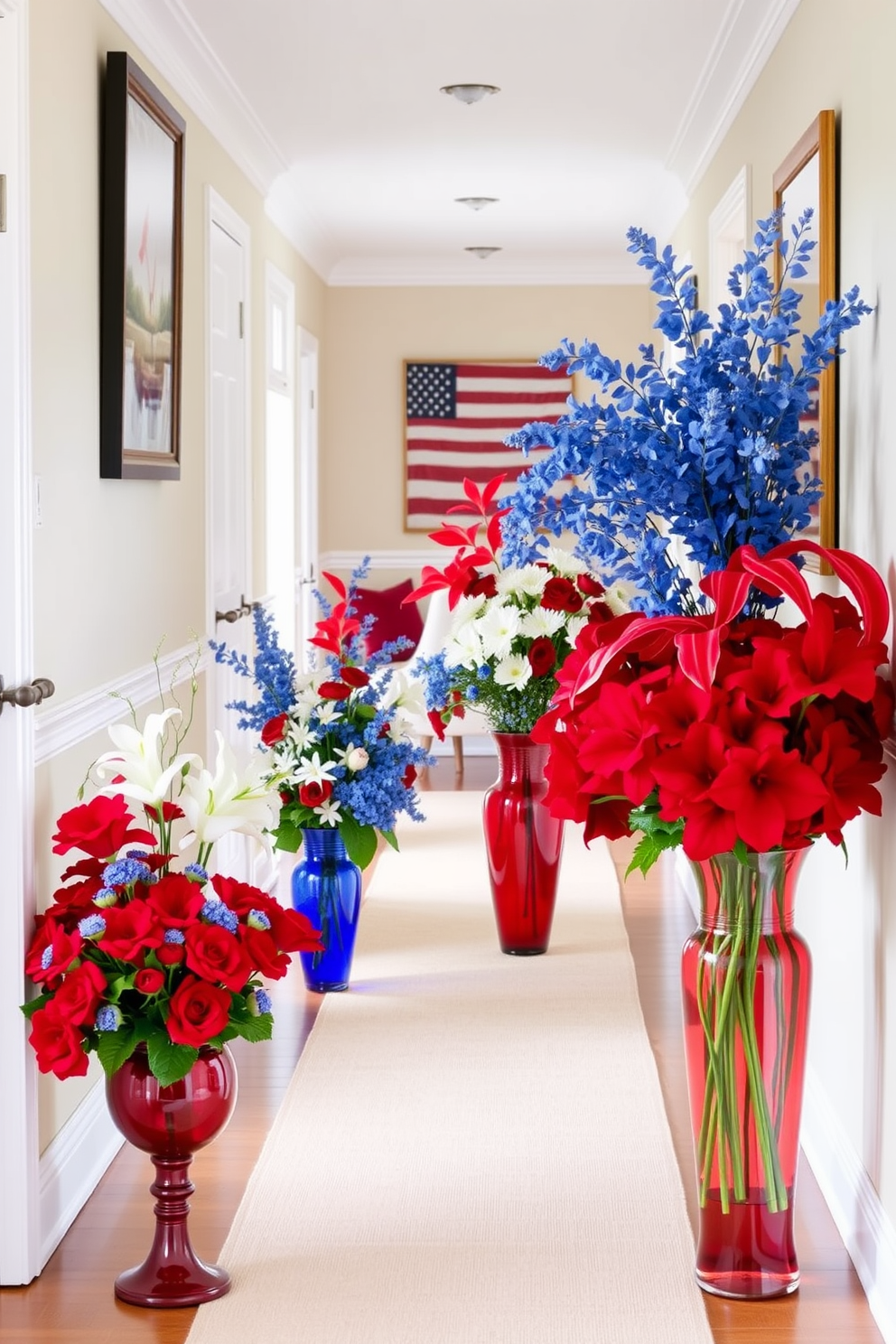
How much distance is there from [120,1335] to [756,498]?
1.70m

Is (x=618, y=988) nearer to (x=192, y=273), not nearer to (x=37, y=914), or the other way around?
(x=37, y=914)

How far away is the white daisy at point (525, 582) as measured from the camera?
4.07 m

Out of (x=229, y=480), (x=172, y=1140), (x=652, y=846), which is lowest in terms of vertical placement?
(x=172, y=1140)

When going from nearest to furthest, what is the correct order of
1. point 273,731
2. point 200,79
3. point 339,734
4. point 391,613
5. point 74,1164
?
point 74,1164, point 273,731, point 339,734, point 200,79, point 391,613

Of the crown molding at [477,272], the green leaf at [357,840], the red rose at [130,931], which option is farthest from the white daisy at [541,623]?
the crown molding at [477,272]

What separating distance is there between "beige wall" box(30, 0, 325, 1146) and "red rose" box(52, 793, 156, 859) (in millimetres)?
232

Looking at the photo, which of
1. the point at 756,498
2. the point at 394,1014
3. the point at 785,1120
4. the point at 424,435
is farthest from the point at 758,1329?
the point at 424,435

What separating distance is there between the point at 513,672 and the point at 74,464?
1.38 metres

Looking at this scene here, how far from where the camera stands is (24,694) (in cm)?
254

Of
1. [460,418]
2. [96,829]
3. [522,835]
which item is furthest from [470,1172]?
[460,418]

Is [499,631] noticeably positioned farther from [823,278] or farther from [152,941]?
[152,941]

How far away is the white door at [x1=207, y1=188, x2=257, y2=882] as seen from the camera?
4.81 meters

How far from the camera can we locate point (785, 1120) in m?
2.46

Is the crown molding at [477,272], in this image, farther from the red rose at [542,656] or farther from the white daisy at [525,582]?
the red rose at [542,656]
